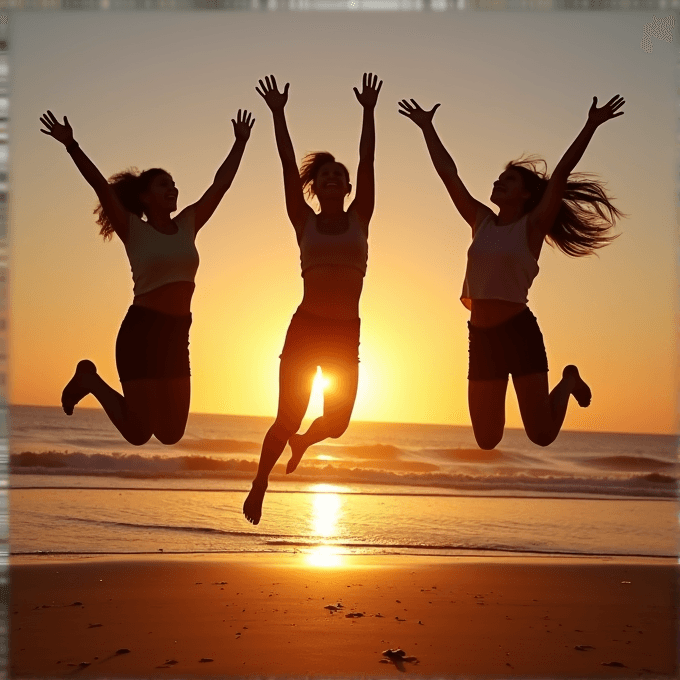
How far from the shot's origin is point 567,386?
4.79 meters

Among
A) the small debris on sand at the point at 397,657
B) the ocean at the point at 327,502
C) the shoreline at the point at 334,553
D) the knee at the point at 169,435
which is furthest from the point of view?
the ocean at the point at 327,502

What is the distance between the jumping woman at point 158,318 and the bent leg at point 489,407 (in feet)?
4.72

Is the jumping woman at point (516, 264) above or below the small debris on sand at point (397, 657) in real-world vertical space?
above

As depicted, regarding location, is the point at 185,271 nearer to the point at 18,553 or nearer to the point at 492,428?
the point at 492,428

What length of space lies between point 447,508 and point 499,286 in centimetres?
806

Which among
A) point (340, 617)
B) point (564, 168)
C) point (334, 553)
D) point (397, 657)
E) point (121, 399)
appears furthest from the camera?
point (334, 553)

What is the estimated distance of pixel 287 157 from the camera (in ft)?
14.7

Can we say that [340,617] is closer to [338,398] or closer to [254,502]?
[254,502]

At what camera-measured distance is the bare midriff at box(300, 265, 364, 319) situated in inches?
175

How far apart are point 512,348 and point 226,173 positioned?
1.65 meters

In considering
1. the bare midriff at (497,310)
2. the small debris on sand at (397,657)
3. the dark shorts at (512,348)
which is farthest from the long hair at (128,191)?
the small debris on sand at (397,657)

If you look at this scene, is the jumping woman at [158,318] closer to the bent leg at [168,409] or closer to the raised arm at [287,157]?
the bent leg at [168,409]

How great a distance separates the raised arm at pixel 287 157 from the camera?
4484 mm

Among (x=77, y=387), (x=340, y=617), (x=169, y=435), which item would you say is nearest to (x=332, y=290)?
(x=169, y=435)
